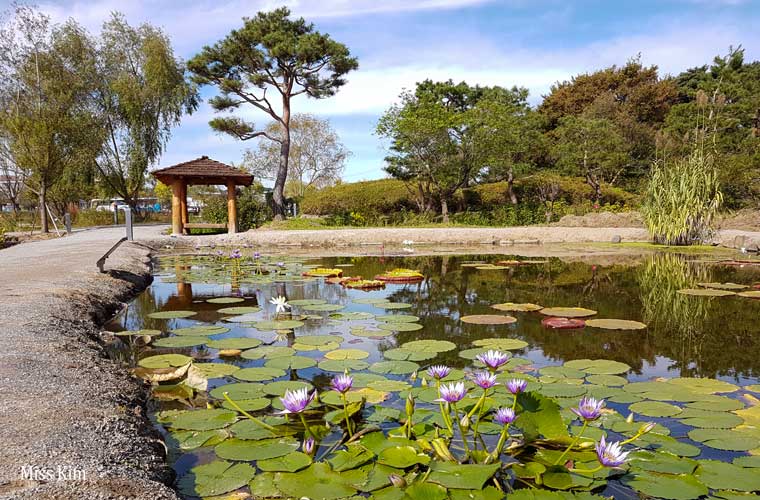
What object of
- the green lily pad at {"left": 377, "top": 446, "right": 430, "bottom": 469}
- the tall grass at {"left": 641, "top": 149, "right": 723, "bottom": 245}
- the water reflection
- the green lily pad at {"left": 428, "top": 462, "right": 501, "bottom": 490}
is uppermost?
the tall grass at {"left": 641, "top": 149, "right": 723, "bottom": 245}

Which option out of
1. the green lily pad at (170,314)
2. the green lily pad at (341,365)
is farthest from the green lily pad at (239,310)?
the green lily pad at (341,365)

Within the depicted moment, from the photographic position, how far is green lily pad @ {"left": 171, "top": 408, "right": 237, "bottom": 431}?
1.85 metres

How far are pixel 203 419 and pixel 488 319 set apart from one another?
Result: 2391 mm

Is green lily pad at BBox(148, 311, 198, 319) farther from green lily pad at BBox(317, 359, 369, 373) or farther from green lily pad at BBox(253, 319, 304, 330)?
green lily pad at BBox(317, 359, 369, 373)

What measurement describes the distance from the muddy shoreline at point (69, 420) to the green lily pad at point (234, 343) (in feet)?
2.07

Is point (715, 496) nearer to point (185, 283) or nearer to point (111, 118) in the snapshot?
point (185, 283)

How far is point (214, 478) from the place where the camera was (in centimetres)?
150

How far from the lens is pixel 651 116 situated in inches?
909

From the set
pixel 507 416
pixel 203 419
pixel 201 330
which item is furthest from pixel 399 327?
pixel 507 416

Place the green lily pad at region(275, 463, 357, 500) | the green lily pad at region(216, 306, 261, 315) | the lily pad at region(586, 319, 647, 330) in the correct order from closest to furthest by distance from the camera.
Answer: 1. the green lily pad at region(275, 463, 357, 500)
2. the lily pad at region(586, 319, 647, 330)
3. the green lily pad at region(216, 306, 261, 315)

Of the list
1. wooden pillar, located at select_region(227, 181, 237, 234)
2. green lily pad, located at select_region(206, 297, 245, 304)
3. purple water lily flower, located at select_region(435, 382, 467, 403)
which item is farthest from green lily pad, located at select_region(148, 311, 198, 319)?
wooden pillar, located at select_region(227, 181, 237, 234)

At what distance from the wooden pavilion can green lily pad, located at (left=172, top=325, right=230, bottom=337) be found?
9739 millimetres

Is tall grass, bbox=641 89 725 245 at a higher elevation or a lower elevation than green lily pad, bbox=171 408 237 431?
higher

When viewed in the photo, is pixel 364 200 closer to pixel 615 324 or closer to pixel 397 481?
pixel 615 324
